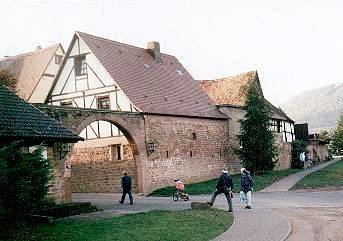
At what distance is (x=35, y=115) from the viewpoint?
18.9 metres

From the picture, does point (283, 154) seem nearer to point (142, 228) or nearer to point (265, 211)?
point (265, 211)

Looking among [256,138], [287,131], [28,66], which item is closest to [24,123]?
[256,138]

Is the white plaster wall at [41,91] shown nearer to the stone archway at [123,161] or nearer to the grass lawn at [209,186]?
the stone archway at [123,161]

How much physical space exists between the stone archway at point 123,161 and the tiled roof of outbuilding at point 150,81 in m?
1.58

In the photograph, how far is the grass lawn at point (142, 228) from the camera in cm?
1219

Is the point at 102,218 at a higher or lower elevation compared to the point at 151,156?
lower

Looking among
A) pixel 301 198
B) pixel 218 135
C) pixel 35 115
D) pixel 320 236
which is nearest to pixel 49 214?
pixel 35 115

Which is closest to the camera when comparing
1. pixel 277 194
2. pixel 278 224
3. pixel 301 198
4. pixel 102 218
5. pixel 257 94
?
pixel 278 224

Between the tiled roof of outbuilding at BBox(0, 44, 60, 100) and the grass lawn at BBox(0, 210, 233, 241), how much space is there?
1092 inches

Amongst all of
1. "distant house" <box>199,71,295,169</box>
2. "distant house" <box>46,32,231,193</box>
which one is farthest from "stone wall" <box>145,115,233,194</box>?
"distant house" <box>199,71,295,169</box>

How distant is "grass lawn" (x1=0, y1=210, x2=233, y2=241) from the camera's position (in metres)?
12.2

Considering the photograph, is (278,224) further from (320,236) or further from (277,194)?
(277,194)

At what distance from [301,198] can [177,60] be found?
21.3 m

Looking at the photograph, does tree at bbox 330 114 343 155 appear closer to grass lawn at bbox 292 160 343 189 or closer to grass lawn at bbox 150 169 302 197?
grass lawn at bbox 150 169 302 197
